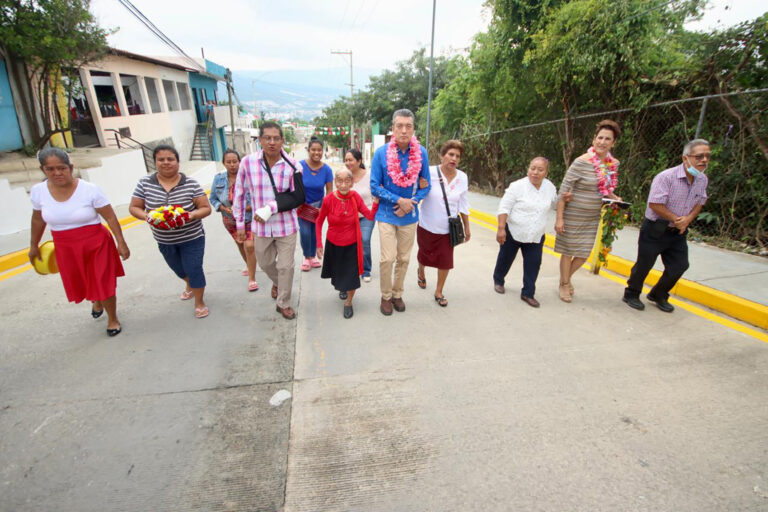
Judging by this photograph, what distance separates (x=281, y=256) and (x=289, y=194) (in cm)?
61

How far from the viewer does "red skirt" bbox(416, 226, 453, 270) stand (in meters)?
3.94

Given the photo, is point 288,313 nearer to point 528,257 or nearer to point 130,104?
point 528,257

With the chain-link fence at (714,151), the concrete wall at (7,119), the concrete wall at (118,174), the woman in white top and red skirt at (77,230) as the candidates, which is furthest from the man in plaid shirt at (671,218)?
the concrete wall at (7,119)

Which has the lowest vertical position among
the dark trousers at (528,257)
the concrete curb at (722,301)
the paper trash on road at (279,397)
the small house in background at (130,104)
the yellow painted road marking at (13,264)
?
the yellow painted road marking at (13,264)

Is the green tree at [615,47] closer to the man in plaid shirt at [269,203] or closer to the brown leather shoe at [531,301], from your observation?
the brown leather shoe at [531,301]

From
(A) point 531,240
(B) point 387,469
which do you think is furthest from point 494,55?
(B) point 387,469

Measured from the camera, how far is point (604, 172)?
12.6ft

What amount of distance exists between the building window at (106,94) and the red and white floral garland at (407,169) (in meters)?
20.7

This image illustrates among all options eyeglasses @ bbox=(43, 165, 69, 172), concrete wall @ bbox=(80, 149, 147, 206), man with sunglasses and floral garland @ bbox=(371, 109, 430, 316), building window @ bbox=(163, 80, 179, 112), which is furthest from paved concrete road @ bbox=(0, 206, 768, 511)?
building window @ bbox=(163, 80, 179, 112)

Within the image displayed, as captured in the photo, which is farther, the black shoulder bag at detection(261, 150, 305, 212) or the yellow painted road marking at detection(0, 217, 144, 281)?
the yellow painted road marking at detection(0, 217, 144, 281)

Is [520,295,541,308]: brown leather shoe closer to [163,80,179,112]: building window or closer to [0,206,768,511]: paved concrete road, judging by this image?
[0,206,768,511]: paved concrete road

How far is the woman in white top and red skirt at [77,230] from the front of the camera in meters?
3.17

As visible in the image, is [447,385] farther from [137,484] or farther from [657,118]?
[657,118]

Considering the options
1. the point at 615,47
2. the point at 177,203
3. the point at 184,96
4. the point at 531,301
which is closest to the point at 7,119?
the point at 177,203
